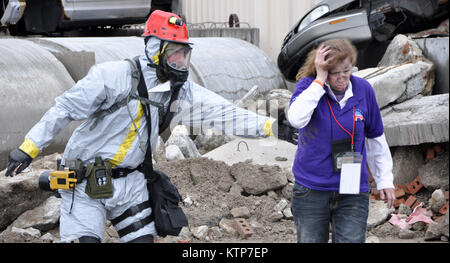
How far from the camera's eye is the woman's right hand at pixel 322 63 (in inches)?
127

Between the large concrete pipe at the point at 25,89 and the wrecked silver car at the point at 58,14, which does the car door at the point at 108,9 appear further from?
the large concrete pipe at the point at 25,89

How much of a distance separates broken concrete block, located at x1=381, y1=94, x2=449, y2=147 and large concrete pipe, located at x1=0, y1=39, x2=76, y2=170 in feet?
11.5

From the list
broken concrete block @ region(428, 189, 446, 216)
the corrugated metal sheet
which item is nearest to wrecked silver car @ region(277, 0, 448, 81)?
the corrugated metal sheet

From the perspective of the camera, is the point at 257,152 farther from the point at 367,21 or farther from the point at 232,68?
the point at 232,68

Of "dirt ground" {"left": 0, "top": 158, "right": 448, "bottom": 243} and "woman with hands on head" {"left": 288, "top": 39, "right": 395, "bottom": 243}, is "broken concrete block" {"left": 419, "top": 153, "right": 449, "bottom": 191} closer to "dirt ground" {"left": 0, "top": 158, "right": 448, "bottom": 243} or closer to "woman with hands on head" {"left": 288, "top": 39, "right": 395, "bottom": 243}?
"dirt ground" {"left": 0, "top": 158, "right": 448, "bottom": 243}

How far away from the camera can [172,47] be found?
151 inches

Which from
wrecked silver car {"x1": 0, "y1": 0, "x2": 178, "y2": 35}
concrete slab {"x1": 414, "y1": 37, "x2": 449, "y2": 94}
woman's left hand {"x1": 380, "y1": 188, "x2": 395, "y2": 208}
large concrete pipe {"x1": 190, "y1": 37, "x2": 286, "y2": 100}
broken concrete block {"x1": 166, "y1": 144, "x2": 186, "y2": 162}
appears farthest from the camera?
wrecked silver car {"x1": 0, "y1": 0, "x2": 178, "y2": 35}

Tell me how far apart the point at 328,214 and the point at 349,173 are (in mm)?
280

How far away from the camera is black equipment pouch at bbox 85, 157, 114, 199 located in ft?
11.8

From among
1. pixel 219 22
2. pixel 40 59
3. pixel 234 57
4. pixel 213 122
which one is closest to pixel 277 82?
pixel 234 57

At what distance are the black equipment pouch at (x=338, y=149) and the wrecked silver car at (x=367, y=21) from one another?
5.15 meters

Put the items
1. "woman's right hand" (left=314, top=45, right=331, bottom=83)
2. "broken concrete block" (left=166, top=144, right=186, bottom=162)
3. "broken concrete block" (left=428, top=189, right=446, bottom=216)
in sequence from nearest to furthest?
1. "woman's right hand" (left=314, top=45, right=331, bottom=83)
2. "broken concrete block" (left=428, top=189, right=446, bottom=216)
3. "broken concrete block" (left=166, top=144, right=186, bottom=162)

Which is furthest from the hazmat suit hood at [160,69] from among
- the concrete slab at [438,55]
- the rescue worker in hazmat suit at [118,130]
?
the concrete slab at [438,55]
